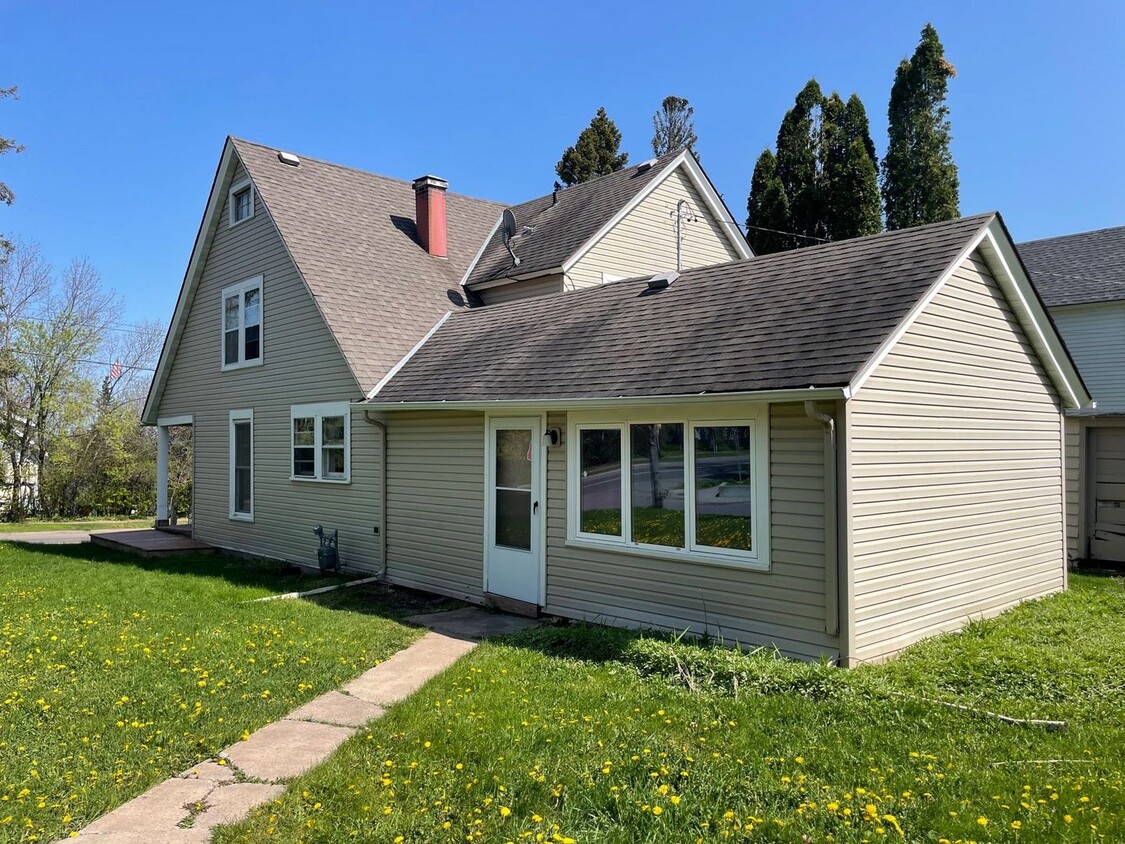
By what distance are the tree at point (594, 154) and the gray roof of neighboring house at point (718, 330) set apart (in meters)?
24.7

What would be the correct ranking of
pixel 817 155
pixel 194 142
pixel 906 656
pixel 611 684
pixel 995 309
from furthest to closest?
pixel 817 155 → pixel 194 142 → pixel 995 309 → pixel 906 656 → pixel 611 684

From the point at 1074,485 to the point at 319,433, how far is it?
41.0ft

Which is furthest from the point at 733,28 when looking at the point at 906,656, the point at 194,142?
the point at 194,142

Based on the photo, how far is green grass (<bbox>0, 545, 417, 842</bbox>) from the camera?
473 cm

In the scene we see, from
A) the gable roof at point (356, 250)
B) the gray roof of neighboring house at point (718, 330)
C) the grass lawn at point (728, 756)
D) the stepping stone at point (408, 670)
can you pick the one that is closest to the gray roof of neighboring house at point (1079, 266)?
the gray roof of neighboring house at point (718, 330)

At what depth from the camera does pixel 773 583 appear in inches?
271

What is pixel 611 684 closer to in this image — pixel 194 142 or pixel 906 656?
pixel 906 656

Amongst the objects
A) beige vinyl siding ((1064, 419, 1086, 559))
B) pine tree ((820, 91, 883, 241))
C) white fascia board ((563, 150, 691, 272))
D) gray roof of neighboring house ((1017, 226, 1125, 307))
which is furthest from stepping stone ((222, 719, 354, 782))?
pine tree ((820, 91, 883, 241))

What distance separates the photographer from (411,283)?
1430 centimetres

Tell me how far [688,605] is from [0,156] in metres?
15.1

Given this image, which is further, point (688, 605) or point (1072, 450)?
point (1072, 450)

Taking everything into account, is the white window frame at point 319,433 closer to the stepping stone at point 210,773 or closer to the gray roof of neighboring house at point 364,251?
the gray roof of neighboring house at point 364,251

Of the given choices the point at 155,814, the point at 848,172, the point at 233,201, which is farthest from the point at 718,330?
the point at 848,172

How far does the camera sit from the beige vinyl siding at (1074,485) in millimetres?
12273
